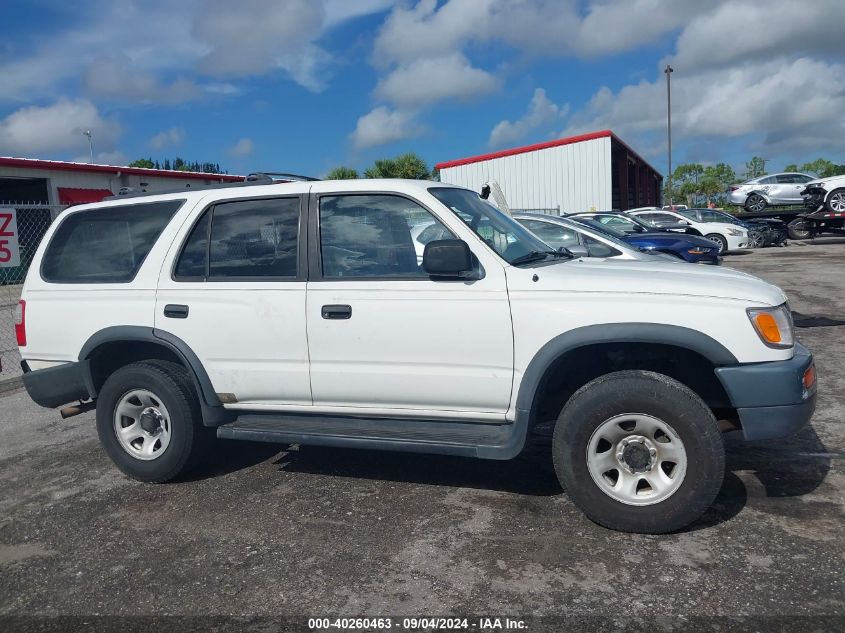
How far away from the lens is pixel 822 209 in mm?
25109

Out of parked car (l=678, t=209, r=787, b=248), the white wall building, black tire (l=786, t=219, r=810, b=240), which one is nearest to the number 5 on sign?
the white wall building

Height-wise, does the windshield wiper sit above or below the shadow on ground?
above

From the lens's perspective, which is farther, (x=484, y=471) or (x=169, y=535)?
(x=484, y=471)

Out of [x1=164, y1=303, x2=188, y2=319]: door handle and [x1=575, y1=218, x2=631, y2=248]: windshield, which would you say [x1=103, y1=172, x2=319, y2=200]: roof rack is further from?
[x1=575, y1=218, x2=631, y2=248]: windshield

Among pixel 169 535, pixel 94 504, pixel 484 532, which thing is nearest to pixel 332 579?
pixel 484 532

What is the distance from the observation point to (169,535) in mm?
4156

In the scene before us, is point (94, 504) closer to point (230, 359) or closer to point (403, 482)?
point (230, 359)

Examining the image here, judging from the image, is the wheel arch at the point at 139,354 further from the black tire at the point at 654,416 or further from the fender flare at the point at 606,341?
the black tire at the point at 654,416

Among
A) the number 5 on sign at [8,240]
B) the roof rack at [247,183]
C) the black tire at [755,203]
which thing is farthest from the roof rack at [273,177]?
the black tire at [755,203]

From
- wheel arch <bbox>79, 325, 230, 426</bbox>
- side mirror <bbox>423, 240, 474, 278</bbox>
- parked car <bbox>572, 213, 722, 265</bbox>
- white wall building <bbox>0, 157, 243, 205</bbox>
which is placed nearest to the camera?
side mirror <bbox>423, 240, 474, 278</bbox>

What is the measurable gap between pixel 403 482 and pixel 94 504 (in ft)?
6.46

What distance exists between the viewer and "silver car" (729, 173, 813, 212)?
91.5ft

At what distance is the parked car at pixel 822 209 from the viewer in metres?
24.5

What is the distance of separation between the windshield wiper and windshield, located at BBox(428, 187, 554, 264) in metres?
0.02
